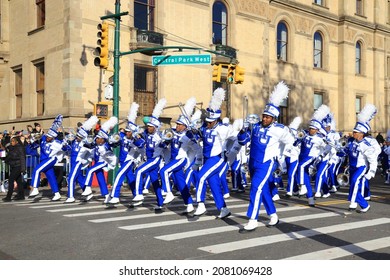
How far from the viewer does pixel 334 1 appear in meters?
35.0

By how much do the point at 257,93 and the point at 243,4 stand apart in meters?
4.98

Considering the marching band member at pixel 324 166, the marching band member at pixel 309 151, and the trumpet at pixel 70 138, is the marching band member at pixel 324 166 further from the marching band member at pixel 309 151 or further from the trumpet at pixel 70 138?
the trumpet at pixel 70 138

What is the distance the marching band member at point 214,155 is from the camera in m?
9.69

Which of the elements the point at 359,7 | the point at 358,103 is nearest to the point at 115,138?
the point at 358,103

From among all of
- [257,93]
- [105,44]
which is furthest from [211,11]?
[105,44]

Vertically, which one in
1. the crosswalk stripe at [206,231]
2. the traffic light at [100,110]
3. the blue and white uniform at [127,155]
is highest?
the traffic light at [100,110]

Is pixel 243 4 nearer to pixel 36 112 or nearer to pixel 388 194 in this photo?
pixel 36 112

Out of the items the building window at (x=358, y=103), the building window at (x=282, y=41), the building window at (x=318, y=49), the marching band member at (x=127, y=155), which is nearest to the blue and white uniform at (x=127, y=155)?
the marching band member at (x=127, y=155)

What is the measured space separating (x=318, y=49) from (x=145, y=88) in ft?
49.5

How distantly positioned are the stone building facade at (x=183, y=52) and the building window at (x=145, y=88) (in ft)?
0.16

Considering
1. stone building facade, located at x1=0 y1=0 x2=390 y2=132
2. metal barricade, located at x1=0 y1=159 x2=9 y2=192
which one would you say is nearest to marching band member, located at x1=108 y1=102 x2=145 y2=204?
metal barricade, located at x1=0 y1=159 x2=9 y2=192

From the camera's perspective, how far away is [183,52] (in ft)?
82.8

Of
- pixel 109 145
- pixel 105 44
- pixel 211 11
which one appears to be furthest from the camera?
pixel 211 11

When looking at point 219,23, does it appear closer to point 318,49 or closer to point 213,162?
point 318,49
